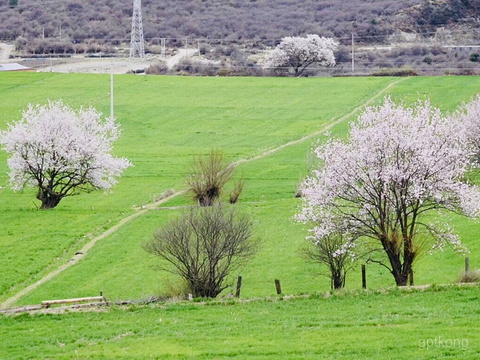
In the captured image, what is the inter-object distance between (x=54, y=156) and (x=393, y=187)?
26.4 m

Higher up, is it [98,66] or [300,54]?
[300,54]

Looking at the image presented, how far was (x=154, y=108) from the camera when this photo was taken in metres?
98.2

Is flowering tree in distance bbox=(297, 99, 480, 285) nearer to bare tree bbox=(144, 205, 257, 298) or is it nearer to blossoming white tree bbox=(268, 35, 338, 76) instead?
bare tree bbox=(144, 205, 257, 298)

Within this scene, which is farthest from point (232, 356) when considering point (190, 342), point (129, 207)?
point (129, 207)

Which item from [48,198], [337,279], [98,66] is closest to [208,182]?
[48,198]

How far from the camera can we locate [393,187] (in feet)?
123

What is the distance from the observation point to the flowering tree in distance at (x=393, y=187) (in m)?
37.2

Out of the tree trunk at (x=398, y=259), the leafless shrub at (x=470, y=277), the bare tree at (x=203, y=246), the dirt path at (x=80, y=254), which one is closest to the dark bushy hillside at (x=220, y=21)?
the dirt path at (x=80, y=254)

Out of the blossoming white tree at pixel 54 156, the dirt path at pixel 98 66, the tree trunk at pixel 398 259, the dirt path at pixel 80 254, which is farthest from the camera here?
the dirt path at pixel 98 66

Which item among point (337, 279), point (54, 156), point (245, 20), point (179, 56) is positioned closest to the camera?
point (337, 279)

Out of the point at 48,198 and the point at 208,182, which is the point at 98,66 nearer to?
the point at 48,198

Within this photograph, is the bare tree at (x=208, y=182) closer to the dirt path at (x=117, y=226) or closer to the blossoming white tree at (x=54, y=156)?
the dirt path at (x=117, y=226)

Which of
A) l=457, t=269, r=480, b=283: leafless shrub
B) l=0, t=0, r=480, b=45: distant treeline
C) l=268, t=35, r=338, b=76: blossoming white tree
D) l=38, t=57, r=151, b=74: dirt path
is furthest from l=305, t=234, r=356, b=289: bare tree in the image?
l=0, t=0, r=480, b=45: distant treeline

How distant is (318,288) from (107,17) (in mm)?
158113
